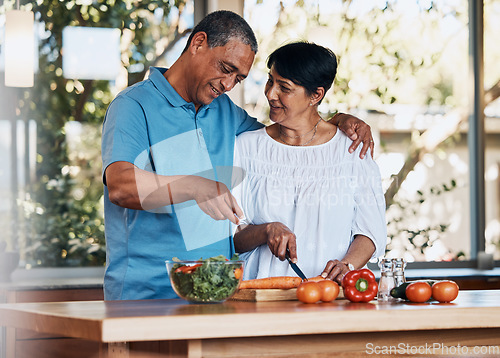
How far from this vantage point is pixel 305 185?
242 centimetres

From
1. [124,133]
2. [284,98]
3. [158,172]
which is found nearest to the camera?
[124,133]

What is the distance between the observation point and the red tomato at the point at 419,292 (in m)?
1.84

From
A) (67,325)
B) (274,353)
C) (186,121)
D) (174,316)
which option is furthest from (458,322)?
(186,121)

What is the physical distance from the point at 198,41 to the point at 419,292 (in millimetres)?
1091

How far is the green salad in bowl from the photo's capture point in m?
1.72

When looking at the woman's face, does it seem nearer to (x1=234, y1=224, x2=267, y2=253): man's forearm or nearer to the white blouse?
the white blouse

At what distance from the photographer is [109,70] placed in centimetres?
392

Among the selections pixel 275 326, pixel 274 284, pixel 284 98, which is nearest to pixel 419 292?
pixel 274 284

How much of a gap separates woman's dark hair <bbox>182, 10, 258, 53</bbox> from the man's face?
17 mm

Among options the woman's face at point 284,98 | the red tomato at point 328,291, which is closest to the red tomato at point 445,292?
the red tomato at point 328,291

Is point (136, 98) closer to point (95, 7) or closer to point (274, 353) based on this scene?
point (274, 353)

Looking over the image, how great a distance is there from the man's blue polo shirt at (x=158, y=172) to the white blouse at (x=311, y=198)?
0.41 feet

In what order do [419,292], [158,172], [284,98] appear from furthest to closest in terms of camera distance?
1. [284,98]
2. [158,172]
3. [419,292]

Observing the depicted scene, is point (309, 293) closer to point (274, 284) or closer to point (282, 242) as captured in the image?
point (274, 284)
